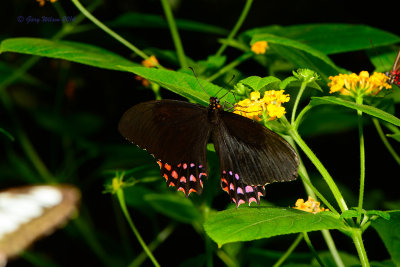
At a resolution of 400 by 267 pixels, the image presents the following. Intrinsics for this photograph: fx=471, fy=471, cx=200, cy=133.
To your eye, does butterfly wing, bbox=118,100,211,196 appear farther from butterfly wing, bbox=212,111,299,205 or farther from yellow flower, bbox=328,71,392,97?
yellow flower, bbox=328,71,392,97

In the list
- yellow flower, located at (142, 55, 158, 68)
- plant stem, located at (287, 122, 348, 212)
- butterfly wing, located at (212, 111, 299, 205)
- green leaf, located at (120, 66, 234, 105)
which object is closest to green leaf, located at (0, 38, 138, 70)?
yellow flower, located at (142, 55, 158, 68)

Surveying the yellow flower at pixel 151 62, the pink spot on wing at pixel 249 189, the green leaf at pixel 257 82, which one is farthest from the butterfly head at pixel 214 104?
the yellow flower at pixel 151 62

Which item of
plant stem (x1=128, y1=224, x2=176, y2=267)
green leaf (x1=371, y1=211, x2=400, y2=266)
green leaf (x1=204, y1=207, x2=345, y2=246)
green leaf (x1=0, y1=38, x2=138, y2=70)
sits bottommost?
plant stem (x1=128, y1=224, x2=176, y2=267)

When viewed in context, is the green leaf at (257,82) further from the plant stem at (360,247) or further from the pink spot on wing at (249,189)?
the plant stem at (360,247)

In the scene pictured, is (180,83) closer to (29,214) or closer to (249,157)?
(249,157)

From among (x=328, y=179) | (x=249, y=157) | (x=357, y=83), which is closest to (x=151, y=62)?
(x=249, y=157)

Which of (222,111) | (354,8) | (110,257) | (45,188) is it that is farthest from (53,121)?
(354,8)

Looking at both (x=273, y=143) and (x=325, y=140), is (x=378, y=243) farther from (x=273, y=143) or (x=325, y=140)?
(x=273, y=143)
